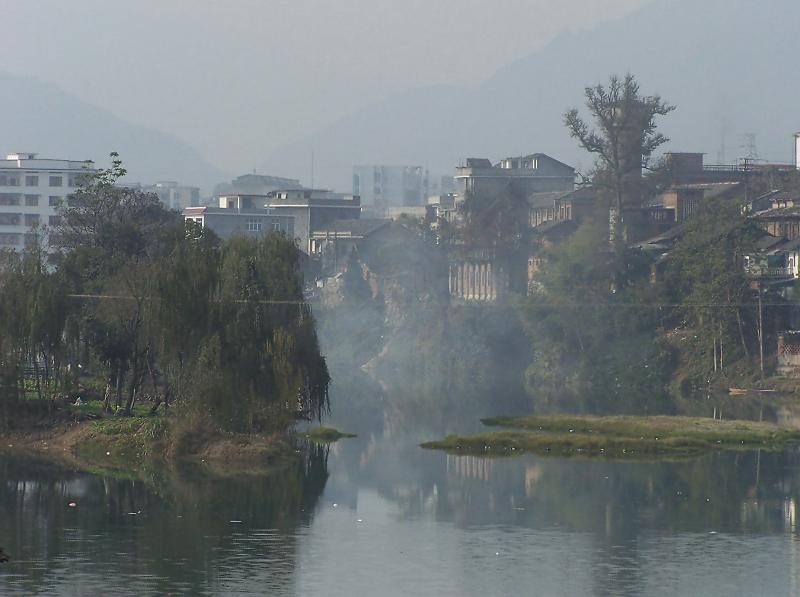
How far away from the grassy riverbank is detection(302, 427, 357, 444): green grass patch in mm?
3167

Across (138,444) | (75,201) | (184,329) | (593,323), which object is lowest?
(138,444)

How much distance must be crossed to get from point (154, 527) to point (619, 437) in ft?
66.3

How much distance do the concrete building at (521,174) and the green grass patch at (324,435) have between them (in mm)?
57184

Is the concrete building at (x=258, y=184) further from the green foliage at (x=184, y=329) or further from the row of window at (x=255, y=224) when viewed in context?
the green foliage at (x=184, y=329)

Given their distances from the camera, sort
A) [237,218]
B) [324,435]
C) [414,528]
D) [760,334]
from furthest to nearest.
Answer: [237,218]
[760,334]
[324,435]
[414,528]

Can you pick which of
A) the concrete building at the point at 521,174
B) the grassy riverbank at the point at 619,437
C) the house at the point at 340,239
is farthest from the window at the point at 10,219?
the grassy riverbank at the point at 619,437

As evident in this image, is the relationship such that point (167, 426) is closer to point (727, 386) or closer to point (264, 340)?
point (264, 340)

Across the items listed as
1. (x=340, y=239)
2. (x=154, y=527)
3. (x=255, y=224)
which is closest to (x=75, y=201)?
(x=154, y=527)

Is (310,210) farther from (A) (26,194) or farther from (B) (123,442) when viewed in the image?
(B) (123,442)

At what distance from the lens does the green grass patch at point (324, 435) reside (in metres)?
51.5

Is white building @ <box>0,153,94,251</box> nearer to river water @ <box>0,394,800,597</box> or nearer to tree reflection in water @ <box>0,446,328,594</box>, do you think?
river water @ <box>0,394,800,597</box>

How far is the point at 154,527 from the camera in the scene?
115 feet

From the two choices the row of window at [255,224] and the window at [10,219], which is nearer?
the window at [10,219]

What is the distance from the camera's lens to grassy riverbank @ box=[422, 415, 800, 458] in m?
49.0
